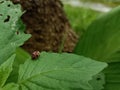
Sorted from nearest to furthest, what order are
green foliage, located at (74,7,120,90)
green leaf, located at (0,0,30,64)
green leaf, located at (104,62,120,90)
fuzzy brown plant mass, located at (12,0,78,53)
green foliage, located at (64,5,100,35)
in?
green leaf, located at (0,0,30,64) < green leaf, located at (104,62,120,90) < green foliage, located at (74,7,120,90) < fuzzy brown plant mass, located at (12,0,78,53) < green foliage, located at (64,5,100,35)

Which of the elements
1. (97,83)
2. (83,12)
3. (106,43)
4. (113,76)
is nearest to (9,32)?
(97,83)

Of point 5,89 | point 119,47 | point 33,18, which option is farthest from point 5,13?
point 33,18

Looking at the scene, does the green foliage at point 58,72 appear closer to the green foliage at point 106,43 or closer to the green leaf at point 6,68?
the green leaf at point 6,68

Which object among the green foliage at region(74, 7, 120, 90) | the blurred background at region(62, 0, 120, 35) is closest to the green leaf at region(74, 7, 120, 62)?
the green foliage at region(74, 7, 120, 90)

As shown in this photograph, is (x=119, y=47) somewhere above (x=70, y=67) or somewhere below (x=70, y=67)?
below

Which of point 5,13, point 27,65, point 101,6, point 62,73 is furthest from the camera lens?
point 101,6

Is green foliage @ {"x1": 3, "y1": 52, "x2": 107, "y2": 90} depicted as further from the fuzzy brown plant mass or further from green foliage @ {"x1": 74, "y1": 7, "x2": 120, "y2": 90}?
the fuzzy brown plant mass

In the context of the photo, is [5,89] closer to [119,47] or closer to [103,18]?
[119,47]

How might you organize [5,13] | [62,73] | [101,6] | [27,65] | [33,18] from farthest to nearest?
[101,6], [33,18], [5,13], [27,65], [62,73]
